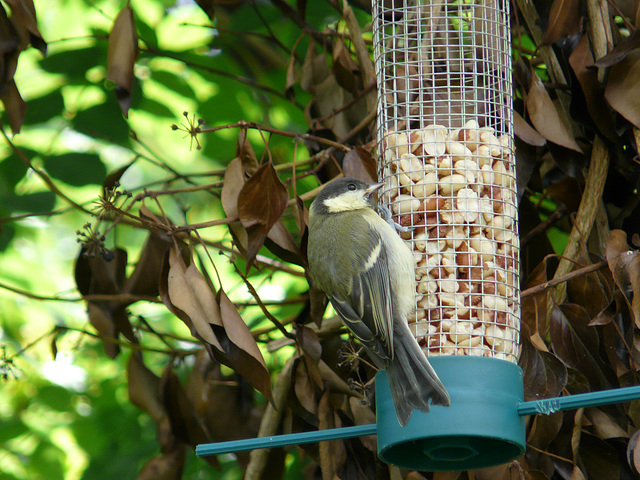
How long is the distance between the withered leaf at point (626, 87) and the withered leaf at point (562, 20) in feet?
0.97

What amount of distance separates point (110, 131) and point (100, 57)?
1.45 ft

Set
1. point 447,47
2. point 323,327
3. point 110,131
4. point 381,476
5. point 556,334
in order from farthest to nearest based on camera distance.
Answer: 1. point 110,131
2. point 323,327
3. point 381,476
4. point 447,47
5. point 556,334

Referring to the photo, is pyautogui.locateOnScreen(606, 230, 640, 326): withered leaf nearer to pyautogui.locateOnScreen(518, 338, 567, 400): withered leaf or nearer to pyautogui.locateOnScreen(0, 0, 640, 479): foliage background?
pyautogui.locateOnScreen(0, 0, 640, 479): foliage background

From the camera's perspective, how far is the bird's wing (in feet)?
9.91

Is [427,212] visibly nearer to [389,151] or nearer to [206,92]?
[389,151]

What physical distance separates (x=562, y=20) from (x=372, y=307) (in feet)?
5.18

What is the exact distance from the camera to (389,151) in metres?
3.53

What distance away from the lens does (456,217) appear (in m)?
3.27

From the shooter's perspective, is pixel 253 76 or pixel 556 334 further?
pixel 253 76

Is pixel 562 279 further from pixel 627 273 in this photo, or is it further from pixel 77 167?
pixel 77 167

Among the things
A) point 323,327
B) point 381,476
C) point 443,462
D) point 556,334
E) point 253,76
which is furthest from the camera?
point 253,76

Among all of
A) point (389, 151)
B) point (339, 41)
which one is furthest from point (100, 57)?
point (389, 151)

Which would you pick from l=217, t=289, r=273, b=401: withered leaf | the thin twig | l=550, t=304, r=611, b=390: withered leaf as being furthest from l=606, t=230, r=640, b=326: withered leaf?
l=217, t=289, r=273, b=401: withered leaf

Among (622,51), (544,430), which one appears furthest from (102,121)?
(544,430)
